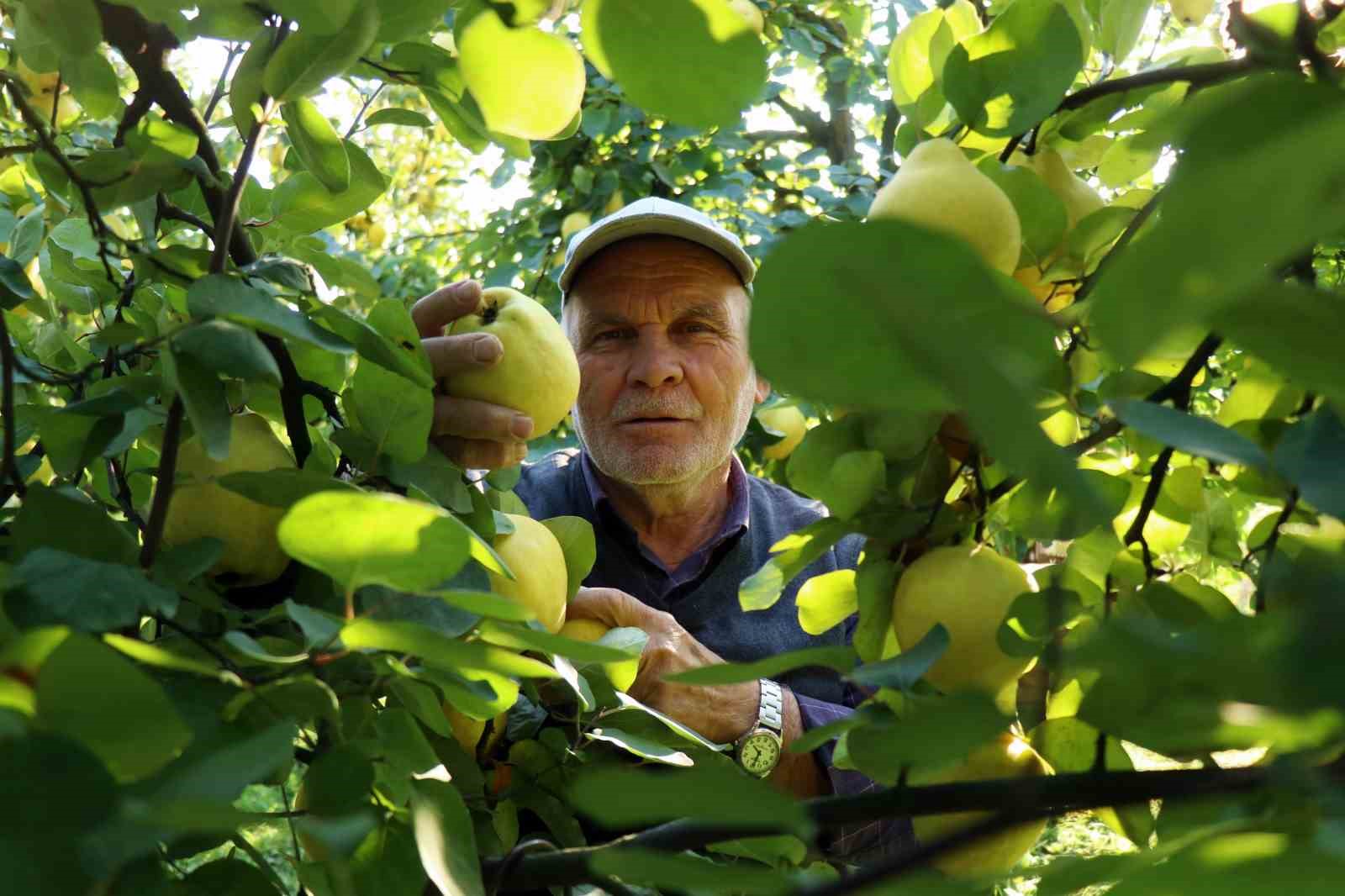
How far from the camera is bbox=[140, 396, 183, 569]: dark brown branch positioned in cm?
51

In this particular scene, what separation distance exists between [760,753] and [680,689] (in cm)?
14

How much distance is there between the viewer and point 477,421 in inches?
36.2

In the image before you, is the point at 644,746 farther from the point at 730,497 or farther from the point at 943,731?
the point at 730,497

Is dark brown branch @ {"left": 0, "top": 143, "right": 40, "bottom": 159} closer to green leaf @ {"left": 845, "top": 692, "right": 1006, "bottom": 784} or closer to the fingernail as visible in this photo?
the fingernail

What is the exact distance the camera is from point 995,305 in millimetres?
215

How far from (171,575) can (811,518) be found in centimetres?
207

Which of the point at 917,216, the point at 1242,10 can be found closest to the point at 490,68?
the point at 917,216

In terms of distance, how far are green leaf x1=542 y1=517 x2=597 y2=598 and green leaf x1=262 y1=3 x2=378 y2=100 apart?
15.5 inches

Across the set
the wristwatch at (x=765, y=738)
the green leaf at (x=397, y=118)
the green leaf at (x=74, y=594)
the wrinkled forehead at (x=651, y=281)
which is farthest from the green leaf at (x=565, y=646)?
the wrinkled forehead at (x=651, y=281)

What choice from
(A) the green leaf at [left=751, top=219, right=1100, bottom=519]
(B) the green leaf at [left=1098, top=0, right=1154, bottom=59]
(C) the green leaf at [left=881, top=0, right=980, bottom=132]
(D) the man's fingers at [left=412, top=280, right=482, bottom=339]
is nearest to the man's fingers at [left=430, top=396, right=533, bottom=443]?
(D) the man's fingers at [left=412, top=280, right=482, bottom=339]

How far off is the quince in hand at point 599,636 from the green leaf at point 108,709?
18.8 inches

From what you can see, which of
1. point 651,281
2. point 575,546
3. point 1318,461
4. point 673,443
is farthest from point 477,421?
point 651,281

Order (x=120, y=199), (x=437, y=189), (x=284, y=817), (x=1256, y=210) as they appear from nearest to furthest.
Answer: (x=1256, y=210), (x=284, y=817), (x=120, y=199), (x=437, y=189)

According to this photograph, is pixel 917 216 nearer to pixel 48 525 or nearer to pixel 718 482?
pixel 48 525
